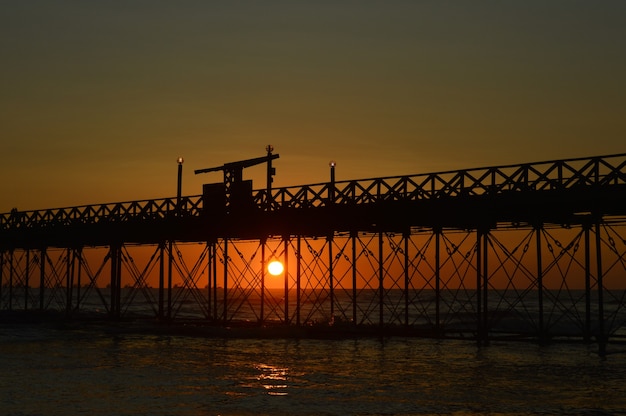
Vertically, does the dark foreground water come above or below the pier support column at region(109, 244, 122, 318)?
below

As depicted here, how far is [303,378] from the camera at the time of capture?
25344 mm

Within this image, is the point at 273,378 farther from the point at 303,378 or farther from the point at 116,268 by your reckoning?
the point at 116,268

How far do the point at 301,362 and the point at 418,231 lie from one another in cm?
959

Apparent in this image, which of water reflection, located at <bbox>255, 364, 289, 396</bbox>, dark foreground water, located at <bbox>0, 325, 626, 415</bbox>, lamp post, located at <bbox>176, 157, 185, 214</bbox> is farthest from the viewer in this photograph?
lamp post, located at <bbox>176, 157, 185, 214</bbox>

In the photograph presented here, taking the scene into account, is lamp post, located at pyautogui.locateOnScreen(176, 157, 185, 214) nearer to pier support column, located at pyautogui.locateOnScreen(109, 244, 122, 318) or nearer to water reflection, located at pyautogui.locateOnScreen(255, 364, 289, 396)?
pier support column, located at pyautogui.locateOnScreen(109, 244, 122, 318)

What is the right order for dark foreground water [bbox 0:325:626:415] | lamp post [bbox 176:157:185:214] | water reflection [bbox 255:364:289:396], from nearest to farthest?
dark foreground water [bbox 0:325:626:415] < water reflection [bbox 255:364:289:396] < lamp post [bbox 176:157:185:214]

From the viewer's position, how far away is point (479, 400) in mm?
21312

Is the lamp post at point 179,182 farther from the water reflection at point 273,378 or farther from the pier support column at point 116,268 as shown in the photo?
the water reflection at point 273,378

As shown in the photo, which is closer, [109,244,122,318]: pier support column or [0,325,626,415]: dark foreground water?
[0,325,626,415]: dark foreground water

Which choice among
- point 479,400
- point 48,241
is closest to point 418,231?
point 479,400

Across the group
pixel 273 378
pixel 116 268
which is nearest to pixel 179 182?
pixel 116 268

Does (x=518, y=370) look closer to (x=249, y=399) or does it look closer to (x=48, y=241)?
(x=249, y=399)

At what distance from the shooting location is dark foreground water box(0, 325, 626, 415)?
20.2 metres

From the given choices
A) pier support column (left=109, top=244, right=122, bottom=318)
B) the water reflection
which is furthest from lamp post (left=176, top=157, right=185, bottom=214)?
the water reflection
